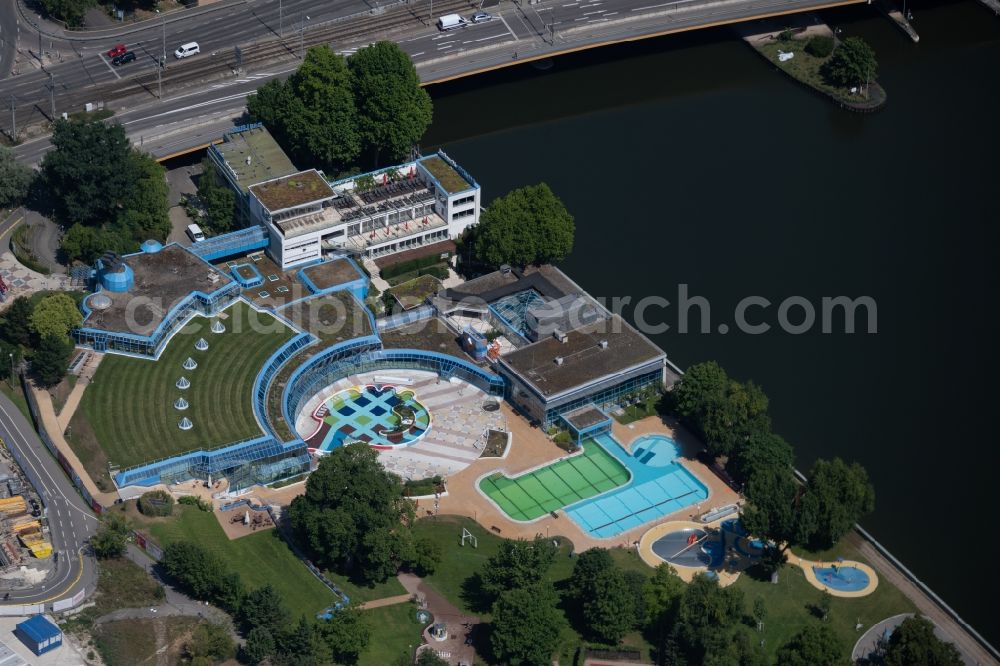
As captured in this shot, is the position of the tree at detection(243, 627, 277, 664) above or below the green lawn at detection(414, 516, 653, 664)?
above

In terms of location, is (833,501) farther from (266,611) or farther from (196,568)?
(196,568)

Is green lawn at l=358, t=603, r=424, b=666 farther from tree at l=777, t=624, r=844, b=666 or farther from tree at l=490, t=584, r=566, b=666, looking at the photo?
tree at l=777, t=624, r=844, b=666

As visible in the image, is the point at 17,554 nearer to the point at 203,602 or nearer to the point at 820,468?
the point at 203,602

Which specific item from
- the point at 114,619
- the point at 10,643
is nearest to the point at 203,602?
the point at 114,619

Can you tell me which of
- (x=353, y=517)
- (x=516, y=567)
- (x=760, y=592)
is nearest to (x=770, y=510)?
(x=760, y=592)

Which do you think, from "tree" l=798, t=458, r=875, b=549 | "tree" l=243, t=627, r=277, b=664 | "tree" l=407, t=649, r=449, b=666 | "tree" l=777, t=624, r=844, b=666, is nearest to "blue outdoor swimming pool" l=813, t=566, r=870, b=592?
"tree" l=798, t=458, r=875, b=549

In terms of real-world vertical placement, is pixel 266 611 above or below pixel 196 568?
below
